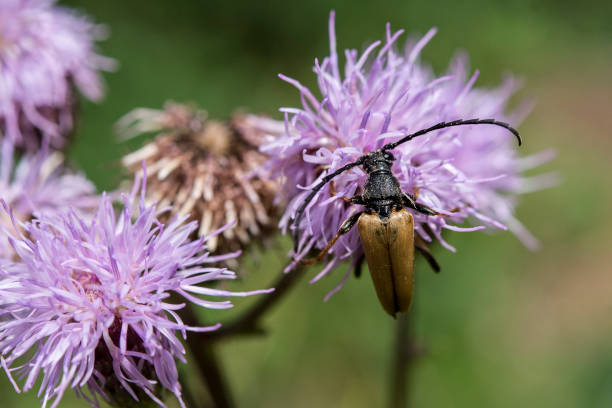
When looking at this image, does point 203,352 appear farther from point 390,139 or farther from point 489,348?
point 489,348

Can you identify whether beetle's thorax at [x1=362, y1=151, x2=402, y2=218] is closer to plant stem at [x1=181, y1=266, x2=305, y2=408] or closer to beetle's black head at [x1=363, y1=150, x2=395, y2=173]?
beetle's black head at [x1=363, y1=150, x2=395, y2=173]

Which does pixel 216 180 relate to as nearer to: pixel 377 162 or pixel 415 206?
pixel 377 162

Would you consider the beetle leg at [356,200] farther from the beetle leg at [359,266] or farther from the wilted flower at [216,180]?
the wilted flower at [216,180]

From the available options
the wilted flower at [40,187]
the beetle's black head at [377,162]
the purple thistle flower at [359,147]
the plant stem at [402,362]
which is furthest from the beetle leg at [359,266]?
the wilted flower at [40,187]

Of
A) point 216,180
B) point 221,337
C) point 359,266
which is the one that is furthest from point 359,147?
point 221,337

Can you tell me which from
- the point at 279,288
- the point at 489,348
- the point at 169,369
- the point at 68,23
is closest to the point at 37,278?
the point at 169,369

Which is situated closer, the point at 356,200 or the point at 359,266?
the point at 356,200
